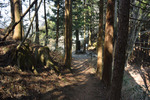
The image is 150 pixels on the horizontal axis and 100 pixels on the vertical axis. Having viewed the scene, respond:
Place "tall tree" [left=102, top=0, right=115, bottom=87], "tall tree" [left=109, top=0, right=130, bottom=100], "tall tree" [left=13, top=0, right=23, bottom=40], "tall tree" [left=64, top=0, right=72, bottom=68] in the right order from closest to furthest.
Result: "tall tree" [left=109, top=0, right=130, bottom=100]
"tall tree" [left=102, top=0, right=115, bottom=87]
"tall tree" [left=13, top=0, right=23, bottom=40]
"tall tree" [left=64, top=0, right=72, bottom=68]

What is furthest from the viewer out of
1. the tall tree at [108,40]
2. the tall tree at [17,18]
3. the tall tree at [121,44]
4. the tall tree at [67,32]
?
the tall tree at [67,32]

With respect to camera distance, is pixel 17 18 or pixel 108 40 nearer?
pixel 108 40

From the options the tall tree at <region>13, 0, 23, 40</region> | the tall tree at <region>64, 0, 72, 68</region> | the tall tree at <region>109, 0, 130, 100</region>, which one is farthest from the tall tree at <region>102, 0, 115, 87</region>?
the tall tree at <region>13, 0, 23, 40</region>

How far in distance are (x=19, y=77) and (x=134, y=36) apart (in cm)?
1171

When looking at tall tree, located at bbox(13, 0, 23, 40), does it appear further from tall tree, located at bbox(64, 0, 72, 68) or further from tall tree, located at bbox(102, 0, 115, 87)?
tall tree, located at bbox(102, 0, 115, 87)

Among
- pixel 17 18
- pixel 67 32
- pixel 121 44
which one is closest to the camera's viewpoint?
pixel 121 44

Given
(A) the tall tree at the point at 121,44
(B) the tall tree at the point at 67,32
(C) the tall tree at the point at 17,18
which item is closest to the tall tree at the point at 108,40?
(A) the tall tree at the point at 121,44

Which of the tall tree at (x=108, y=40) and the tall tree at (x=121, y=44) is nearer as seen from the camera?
the tall tree at (x=121, y=44)

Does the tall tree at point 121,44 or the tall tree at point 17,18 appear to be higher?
the tall tree at point 17,18

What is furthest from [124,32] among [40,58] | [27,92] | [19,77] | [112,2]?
[40,58]

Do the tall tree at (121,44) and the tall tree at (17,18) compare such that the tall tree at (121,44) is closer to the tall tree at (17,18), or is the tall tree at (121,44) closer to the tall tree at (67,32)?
the tall tree at (67,32)

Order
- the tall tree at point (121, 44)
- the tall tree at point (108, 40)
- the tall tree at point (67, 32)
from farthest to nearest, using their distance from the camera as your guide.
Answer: the tall tree at point (67, 32) → the tall tree at point (108, 40) → the tall tree at point (121, 44)

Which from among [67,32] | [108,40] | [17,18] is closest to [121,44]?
[108,40]

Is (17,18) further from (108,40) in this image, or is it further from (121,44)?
(121,44)
